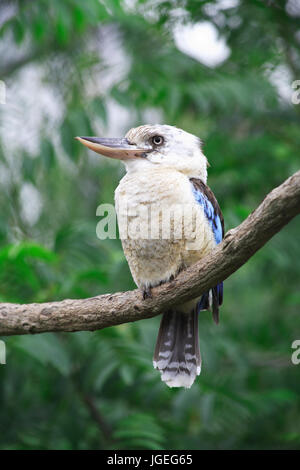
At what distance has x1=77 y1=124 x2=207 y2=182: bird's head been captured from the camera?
3.63 metres

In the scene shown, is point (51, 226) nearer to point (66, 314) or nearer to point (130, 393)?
point (130, 393)

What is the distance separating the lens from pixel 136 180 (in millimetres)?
3512

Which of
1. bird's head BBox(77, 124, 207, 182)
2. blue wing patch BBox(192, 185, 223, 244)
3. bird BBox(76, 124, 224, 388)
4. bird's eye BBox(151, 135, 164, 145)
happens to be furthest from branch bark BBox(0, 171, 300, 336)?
bird's eye BBox(151, 135, 164, 145)

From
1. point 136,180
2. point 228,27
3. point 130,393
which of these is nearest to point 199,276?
point 136,180

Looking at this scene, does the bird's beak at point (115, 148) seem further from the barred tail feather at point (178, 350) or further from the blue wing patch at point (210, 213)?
the barred tail feather at point (178, 350)

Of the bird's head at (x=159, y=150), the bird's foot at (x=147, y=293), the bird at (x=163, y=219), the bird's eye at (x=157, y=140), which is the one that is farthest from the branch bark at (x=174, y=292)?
the bird's eye at (x=157, y=140)

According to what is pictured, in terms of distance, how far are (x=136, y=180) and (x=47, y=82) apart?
3716mm

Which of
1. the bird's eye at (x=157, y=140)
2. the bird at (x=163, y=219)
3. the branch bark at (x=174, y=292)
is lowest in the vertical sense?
the branch bark at (x=174, y=292)

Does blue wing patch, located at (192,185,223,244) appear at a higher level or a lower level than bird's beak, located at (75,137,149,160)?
lower

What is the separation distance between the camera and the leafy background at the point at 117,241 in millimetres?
4621

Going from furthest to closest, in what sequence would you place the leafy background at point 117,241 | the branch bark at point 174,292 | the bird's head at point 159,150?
the leafy background at point 117,241
the bird's head at point 159,150
the branch bark at point 174,292

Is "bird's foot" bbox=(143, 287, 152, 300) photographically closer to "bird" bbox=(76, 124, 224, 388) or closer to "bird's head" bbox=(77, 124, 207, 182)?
"bird" bbox=(76, 124, 224, 388)

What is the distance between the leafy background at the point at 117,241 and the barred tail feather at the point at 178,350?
0.49 m

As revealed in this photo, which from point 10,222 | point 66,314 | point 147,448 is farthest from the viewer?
point 10,222
